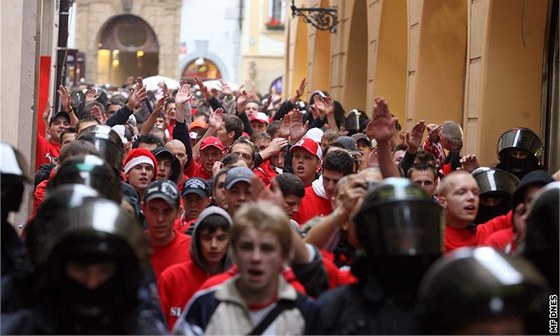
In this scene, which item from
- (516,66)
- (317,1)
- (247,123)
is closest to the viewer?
(516,66)

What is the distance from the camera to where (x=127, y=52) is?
56.5m

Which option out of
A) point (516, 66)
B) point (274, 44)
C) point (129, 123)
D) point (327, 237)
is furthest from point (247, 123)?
point (274, 44)

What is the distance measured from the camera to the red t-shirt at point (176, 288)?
670 cm

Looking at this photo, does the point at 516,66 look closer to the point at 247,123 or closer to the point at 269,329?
the point at 247,123

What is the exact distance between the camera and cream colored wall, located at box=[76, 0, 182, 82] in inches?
2029

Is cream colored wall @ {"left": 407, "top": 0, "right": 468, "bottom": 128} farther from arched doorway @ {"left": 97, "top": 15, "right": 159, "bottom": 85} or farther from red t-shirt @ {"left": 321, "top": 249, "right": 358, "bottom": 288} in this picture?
arched doorway @ {"left": 97, "top": 15, "right": 159, "bottom": 85}

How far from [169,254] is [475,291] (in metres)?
3.84

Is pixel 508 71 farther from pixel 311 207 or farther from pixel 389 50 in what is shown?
pixel 389 50

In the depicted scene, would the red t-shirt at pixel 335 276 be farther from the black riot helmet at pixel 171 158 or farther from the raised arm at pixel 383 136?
the black riot helmet at pixel 171 158

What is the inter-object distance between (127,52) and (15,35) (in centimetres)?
4559

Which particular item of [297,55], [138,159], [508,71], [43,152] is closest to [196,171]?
[43,152]

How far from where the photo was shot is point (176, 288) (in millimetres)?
6770

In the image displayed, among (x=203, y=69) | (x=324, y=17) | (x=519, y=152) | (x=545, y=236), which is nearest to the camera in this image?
(x=545, y=236)

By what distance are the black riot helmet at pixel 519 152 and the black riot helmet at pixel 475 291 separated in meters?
6.65
